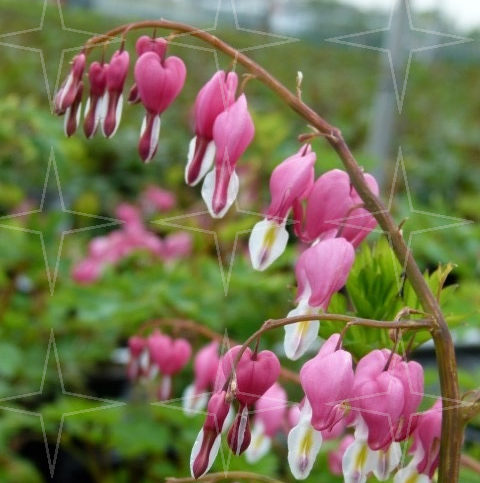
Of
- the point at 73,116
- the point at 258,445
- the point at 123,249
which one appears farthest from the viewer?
the point at 123,249

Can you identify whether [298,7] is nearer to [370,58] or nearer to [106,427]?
[370,58]

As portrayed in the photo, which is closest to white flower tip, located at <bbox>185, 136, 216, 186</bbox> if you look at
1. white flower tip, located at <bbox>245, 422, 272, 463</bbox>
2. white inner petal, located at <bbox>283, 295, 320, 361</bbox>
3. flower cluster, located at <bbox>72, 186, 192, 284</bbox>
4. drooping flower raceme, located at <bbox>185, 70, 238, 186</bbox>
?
drooping flower raceme, located at <bbox>185, 70, 238, 186</bbox>

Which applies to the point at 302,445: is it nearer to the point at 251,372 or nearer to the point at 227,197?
the point at 251,372

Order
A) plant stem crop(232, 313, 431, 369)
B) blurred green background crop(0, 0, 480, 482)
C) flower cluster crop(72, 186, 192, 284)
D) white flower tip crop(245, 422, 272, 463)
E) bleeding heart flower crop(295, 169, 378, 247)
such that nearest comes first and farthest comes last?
1. plant stem crop(232, 313, 431, 369)
2. bleeding heart flower crop(295, 169, 378, 247)
3. white flower tip crop(245, 422, 272, 463)
4. blurred green background crop(0, 0, 480, 482)
5. flower cluster crop(72, 186, 192, 284)

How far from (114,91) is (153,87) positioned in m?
0.03

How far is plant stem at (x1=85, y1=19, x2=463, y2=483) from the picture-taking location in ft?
1.87

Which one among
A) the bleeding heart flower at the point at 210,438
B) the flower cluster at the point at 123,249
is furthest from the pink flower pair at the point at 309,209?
the flower cluster at the point at 123,249

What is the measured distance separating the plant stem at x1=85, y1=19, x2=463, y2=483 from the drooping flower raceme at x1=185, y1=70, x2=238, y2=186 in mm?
32

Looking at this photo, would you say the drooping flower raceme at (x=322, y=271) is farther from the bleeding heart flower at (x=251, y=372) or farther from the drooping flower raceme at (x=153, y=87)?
the drooping flower raceme at (x=153, y=87)

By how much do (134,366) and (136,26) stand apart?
551 millimetres

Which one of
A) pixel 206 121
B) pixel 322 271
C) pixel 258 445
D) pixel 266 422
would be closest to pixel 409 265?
pixel 322 271

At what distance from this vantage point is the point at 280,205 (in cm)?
62

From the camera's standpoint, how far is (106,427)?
67.4 inches

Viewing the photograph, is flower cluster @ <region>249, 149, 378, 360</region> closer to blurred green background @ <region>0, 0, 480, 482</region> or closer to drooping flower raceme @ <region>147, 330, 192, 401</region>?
blurred green background @ <region>0, 0, 480, 482</region>
